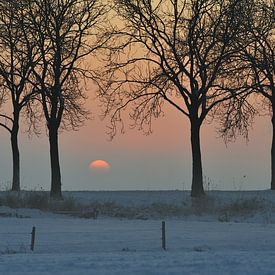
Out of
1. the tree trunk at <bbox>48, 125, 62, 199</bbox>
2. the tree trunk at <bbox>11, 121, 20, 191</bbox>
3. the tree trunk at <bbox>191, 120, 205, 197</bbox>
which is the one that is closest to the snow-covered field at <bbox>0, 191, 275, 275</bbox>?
the tree trunk at <bbox>191, 120, 205, 197</bbox>

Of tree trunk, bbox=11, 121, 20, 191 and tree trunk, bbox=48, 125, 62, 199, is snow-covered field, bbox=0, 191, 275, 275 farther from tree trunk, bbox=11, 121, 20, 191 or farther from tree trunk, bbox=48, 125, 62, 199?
tree trunk, bbox=11, 121, 20, 191

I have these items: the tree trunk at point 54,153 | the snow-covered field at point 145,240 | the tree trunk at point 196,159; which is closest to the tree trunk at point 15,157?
the tree trunk at point 54,153

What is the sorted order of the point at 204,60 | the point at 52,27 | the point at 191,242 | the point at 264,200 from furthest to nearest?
the point at 52,27 → the point at 204,60 → the point at 264,200 → the point at 191,242

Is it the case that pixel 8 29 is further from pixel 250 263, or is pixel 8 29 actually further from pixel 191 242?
pixel 250 263

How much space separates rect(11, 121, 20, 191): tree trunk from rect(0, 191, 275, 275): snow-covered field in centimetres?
610

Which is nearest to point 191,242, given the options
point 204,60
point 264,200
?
point 264,200

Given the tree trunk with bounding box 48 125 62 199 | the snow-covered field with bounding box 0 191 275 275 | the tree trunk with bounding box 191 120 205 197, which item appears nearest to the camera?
the snow-covered field with bounding box 0 191 275 275

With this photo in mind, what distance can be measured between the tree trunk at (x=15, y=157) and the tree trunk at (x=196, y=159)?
1199 centimetres

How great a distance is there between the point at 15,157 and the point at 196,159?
13495mm

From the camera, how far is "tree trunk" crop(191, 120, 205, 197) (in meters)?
42.4

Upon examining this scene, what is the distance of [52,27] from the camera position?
46125mm

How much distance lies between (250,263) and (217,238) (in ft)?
29.0

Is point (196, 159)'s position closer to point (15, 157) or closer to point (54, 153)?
point (54, 153)

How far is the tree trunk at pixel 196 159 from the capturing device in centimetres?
4241
